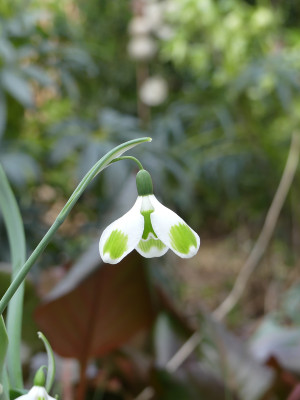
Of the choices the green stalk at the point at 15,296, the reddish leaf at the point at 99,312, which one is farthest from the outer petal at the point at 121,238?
the reddish leaf at the point at 99,312

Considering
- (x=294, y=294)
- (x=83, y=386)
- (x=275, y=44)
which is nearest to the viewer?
(x=83, y=386)

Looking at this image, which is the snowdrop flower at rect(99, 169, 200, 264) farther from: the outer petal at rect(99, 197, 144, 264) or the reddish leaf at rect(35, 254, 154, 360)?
the reddish leaf at rect(35, 254, 154, 360)

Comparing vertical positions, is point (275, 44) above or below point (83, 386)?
below

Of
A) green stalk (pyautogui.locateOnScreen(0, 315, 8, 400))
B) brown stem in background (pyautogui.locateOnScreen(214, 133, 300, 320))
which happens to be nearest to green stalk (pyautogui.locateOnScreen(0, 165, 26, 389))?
green stalk (pyautogui.locateOnScreen(0, 315, 8, 400))

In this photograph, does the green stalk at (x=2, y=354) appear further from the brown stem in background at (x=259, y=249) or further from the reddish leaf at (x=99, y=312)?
the brown stem in background at (x=259, y=249)

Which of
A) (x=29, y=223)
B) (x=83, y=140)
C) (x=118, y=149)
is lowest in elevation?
(x=29, y=223)

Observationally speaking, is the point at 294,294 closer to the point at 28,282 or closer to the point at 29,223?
the point at 29,223

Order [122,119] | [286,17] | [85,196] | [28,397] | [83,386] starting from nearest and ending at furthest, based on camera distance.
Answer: [28,397]
[83,386]
[122,119]
[85,196]
[286,17]

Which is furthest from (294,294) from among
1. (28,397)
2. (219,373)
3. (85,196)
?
(28,397)
